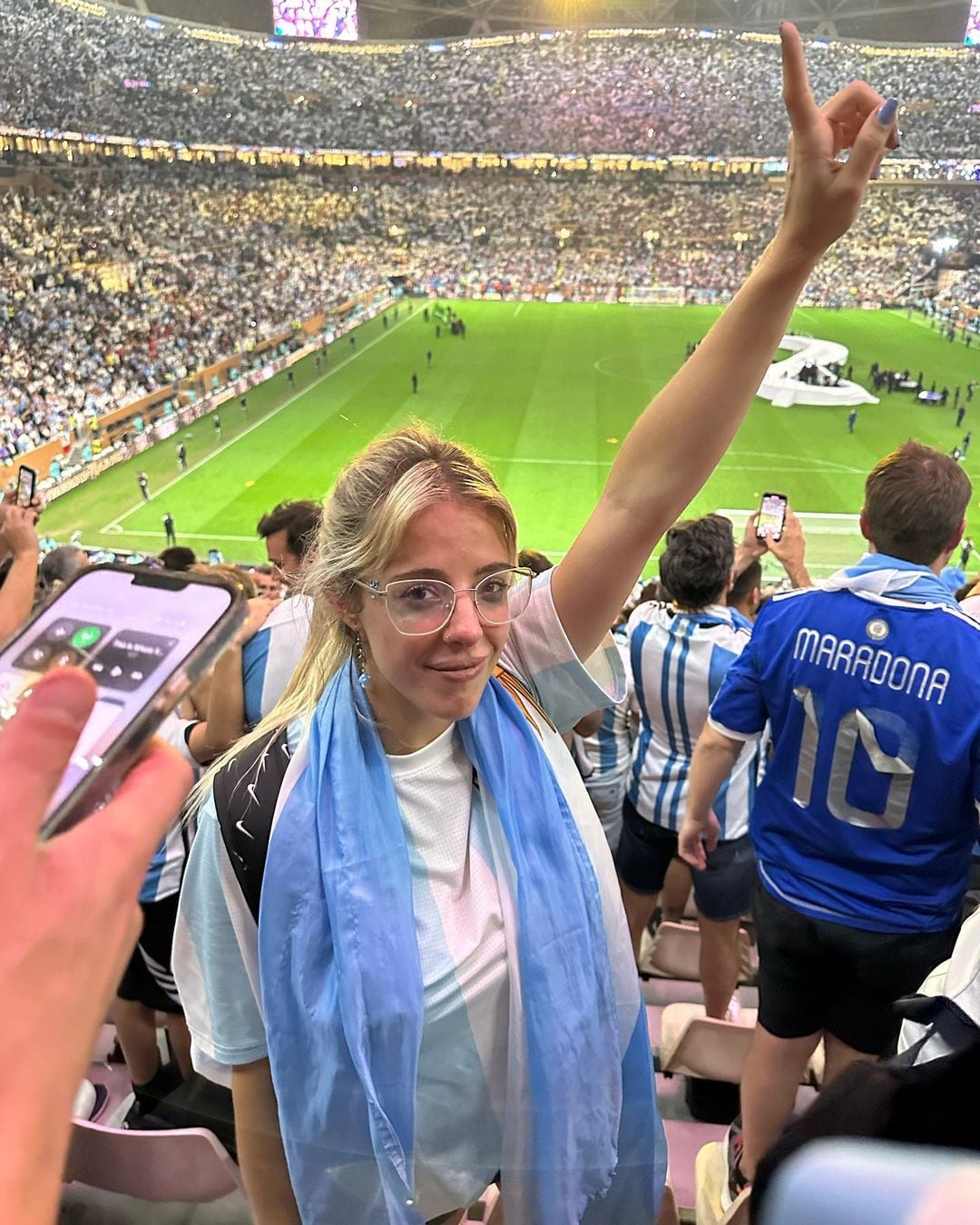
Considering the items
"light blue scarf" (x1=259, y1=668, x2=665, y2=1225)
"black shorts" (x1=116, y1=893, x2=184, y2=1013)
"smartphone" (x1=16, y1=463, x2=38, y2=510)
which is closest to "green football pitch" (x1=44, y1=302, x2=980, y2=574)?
"smartphone" (x1=16, y1=463, x2=38, y2=510)

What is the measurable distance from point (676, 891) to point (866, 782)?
1502mm

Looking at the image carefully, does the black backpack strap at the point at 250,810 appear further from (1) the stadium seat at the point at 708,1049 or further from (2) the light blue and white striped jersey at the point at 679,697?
(2) the light blue and white striped jersey at the point at 679,697

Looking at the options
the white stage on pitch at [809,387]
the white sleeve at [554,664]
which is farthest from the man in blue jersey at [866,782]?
the white stage on pitch at [809,387]

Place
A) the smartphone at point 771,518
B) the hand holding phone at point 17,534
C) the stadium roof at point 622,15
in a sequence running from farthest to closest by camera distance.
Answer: the stadium roof at point 622,15 < the smartphone at point 771,518 < the hand holding phone at point 17,534

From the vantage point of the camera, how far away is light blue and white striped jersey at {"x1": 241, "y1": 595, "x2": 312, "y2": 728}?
1.71m

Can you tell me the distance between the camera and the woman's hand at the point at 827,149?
0.77 metres

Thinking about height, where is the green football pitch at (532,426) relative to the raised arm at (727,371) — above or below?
below

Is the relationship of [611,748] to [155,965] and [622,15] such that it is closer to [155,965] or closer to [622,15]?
[155,965]

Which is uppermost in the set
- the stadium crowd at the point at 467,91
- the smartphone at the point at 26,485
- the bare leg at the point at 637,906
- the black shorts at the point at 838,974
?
the stadium crowd at the point at 467,91

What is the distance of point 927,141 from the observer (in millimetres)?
18469

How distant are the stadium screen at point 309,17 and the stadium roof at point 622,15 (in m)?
0.36

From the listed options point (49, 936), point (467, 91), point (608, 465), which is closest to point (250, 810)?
point (49, 936)

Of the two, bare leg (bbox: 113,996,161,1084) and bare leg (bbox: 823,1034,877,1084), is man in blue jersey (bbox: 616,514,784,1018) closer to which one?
bare leg (bbox: 823,1034,877,1084)

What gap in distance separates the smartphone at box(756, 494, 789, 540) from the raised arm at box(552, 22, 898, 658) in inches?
100
